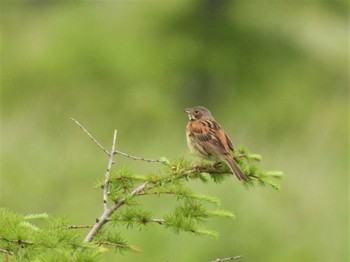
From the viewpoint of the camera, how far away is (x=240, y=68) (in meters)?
43.1

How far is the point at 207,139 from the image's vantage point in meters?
8.16

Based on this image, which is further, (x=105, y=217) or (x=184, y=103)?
(x=184, y=103)

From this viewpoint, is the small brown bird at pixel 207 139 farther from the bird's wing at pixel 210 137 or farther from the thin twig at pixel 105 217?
the thin twig at pixel 105 217

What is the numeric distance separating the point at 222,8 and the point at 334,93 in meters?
8.85

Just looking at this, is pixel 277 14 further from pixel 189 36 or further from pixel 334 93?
pixel 334 93

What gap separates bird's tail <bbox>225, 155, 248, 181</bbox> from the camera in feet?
20.3

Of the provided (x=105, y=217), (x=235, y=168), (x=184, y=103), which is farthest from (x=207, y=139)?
(x=184, y=103)

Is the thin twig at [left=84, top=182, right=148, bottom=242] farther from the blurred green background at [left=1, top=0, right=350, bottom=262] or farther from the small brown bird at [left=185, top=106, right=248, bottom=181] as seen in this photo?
the blurred green background at [left=1, top=0, right=350, bottom=262]

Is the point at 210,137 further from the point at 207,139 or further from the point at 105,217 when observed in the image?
the point at 105,217

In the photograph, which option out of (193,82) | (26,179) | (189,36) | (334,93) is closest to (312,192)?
(26,179)

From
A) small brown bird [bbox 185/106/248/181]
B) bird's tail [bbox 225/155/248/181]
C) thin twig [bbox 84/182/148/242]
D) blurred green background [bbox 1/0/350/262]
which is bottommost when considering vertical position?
thin twig [bbox 84/182/148/242]

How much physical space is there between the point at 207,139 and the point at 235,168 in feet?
5.72

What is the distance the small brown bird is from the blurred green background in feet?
41.8

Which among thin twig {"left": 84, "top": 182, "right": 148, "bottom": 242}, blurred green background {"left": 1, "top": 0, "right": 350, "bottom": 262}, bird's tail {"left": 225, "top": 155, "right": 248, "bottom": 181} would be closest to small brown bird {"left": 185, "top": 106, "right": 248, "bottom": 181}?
bird's tail {"left": 225, "top": 155, "right": 248, "bottom": 181}
